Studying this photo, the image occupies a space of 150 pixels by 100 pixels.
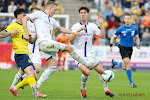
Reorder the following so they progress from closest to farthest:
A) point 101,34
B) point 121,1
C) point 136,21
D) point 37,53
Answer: point 101,34
point 37,53
point 136,21
point 121,1

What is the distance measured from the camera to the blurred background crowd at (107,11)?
79.5 ft

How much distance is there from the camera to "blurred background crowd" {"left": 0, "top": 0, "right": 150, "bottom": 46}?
2424 centimetres

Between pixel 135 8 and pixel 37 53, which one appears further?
pixel 135 8

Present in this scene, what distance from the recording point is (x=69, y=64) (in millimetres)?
24562

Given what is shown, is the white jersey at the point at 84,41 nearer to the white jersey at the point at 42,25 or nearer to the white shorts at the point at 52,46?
the white jersey at the point at 42,25

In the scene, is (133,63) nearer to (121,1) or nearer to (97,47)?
(97,47)

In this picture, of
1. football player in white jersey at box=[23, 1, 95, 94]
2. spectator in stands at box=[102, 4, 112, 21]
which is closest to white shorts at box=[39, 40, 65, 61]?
football player in white jersey at box=[23, 1, 95, 94]

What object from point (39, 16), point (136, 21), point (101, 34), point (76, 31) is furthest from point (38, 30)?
point (136, 21)

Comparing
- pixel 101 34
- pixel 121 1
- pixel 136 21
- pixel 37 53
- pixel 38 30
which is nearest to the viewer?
pixel 38 30

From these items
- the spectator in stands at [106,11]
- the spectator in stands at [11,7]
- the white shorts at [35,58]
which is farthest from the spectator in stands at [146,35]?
the white shorts at [35,58]

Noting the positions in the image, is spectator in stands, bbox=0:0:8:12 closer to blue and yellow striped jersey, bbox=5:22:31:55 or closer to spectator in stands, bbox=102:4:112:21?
spectator in stands, bbox=102:4:112:21

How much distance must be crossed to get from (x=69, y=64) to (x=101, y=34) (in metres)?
14.5

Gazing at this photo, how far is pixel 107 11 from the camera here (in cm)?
2817

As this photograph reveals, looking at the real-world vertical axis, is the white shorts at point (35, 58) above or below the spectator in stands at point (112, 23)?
above
